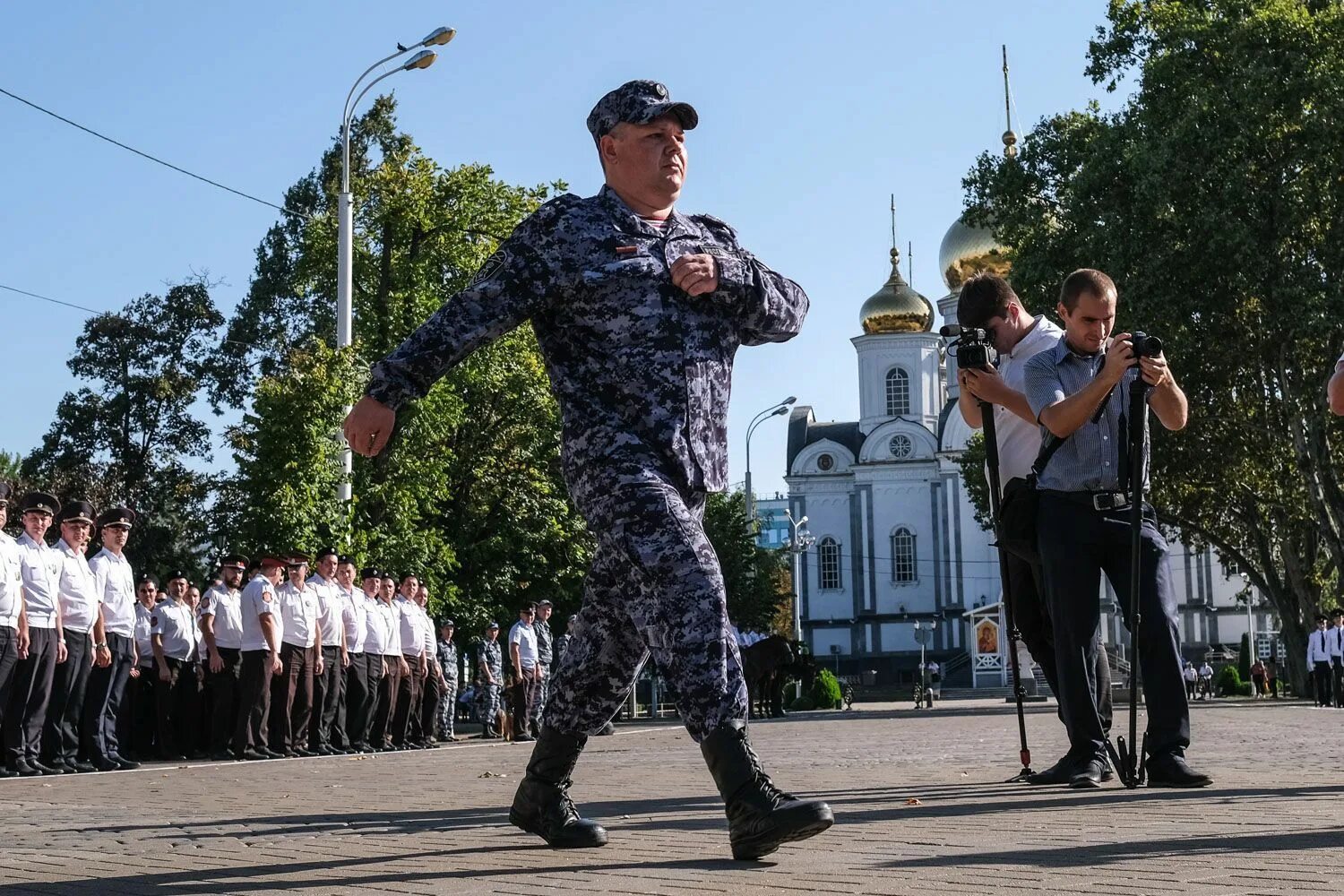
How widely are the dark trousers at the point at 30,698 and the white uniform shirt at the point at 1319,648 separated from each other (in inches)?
1099

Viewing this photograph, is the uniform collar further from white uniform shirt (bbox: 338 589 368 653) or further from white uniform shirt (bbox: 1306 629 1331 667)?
white uniform shirt (bbox: 1306 629 1331 667)

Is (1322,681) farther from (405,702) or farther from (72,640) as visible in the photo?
(72,640)

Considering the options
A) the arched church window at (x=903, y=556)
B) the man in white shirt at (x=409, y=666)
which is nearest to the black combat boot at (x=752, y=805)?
the man in white shirt at (x=409, y=666)

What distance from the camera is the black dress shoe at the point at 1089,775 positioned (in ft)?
23.8

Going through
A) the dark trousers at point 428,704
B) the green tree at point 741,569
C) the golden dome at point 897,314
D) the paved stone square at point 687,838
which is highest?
the golden dome at point 897,314

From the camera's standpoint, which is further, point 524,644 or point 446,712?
point 446,712

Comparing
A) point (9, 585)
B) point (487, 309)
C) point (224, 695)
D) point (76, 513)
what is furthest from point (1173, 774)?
point (224, 695)

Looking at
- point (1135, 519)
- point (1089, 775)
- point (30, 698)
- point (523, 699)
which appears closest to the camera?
point (1135, 519)

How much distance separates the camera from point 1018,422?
7875mm

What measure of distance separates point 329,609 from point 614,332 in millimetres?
13553

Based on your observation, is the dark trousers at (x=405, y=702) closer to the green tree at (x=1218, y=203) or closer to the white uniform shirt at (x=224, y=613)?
the white uniform shirt at (x=224, y=613)

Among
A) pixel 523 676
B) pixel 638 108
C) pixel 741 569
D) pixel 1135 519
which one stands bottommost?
pixel 523 676

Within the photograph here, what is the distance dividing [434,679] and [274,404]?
152 inches

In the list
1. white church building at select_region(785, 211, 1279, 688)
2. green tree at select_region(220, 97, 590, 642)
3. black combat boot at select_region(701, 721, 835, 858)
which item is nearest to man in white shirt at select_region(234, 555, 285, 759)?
black combat boot at select_region(701, 721, 835, 858)
